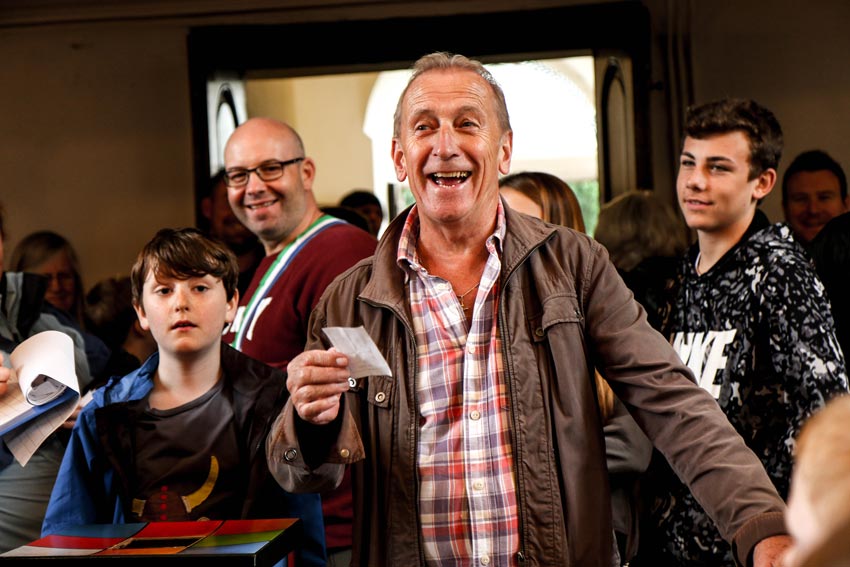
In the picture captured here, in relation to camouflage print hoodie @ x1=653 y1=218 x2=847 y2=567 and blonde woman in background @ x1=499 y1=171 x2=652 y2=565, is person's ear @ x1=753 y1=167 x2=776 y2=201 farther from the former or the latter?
blonde woman in background @ x1=499 y1=171 x2=652 y2=565

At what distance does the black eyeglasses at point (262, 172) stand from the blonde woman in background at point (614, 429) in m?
0.77

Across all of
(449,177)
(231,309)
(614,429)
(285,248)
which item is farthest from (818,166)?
(449,177)

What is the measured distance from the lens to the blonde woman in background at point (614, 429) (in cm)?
257

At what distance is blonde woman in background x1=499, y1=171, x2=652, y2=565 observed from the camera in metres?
2.57

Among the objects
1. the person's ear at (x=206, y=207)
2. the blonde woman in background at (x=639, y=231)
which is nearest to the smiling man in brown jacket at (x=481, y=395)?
the blonde woman in background at (x=639, y=231)

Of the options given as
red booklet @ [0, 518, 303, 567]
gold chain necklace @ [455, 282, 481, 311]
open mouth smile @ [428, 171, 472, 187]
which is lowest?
red booklet @ [0, 518, 303, 567]

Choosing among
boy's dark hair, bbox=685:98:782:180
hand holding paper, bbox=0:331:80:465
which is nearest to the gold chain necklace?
hand holding paper, bbox=0:331:80:465

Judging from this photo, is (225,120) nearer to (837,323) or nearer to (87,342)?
(87,342)

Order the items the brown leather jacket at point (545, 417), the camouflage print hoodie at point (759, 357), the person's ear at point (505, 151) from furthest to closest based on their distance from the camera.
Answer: the camouflage print hoodie at point (759, 357) < the person's ear at point (505, 151) < the brown leather jacket at point (545, 417)

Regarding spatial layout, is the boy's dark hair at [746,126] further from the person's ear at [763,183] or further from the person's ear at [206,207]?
the person's ear at [206,207]

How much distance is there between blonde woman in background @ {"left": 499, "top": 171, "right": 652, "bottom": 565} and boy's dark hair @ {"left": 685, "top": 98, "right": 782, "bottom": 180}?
51 centimetres

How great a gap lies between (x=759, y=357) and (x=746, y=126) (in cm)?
71

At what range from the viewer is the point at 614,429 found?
282cm

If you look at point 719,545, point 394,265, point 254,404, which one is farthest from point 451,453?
point 719,545
